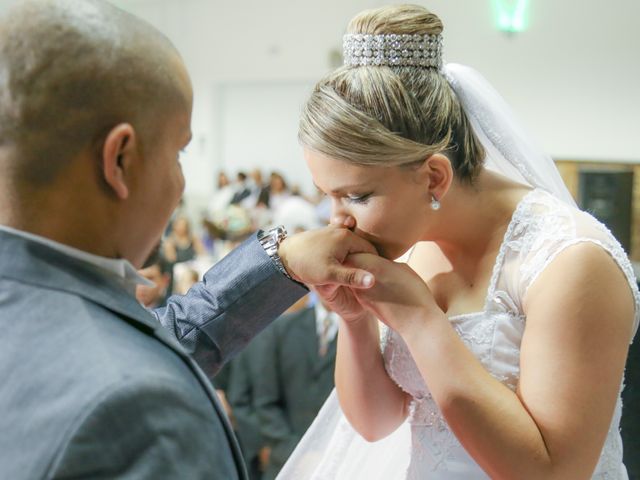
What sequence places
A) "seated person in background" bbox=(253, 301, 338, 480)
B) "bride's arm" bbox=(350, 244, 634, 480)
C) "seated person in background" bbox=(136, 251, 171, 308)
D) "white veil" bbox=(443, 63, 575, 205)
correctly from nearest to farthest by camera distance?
"bride's arm" bbox=(350, 244, 634, 480), "white veil" bbox=(443, 63, 575, 205), "seated person in background" bbox=(253, 301, 338, 480), "seated person in background" bbox=(136, 251, 171, 308)

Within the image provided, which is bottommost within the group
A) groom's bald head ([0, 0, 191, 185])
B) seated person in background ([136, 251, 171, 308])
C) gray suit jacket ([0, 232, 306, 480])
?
seated person in background ([136, 251, 171, 308])

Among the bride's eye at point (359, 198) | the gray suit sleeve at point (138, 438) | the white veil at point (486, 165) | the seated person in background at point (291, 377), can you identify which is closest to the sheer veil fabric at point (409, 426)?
the white veil at point (486, 165)

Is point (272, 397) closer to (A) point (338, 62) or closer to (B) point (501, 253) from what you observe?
(B) point (501, 253)

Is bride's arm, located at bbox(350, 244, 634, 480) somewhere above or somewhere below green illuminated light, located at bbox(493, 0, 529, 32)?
above

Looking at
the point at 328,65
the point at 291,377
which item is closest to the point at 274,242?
the point at 291,377

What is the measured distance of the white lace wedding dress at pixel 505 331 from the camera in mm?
1438

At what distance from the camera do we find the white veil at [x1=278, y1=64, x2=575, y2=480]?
163cm

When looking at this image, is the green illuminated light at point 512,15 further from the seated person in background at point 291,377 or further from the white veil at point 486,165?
the white veil at point 486,165

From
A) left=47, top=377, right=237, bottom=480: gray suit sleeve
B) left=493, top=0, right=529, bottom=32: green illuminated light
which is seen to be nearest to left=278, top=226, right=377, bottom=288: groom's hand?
left=47, top=377, right=237, bottom=480: gray suit sleeve

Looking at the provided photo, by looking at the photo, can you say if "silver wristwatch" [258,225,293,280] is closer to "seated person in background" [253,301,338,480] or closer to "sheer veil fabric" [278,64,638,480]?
"sheer veil fabric" [278,64,638,480]

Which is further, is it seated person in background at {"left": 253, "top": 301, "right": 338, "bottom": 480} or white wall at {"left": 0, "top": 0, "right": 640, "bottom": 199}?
white wall at {"left": 0, "top": 0, "right": 640, "bottom": 199}

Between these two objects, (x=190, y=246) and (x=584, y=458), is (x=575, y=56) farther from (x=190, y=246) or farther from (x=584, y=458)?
(x=584, y=458)

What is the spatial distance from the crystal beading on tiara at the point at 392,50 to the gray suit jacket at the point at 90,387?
0.76 m

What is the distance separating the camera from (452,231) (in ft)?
5.28
